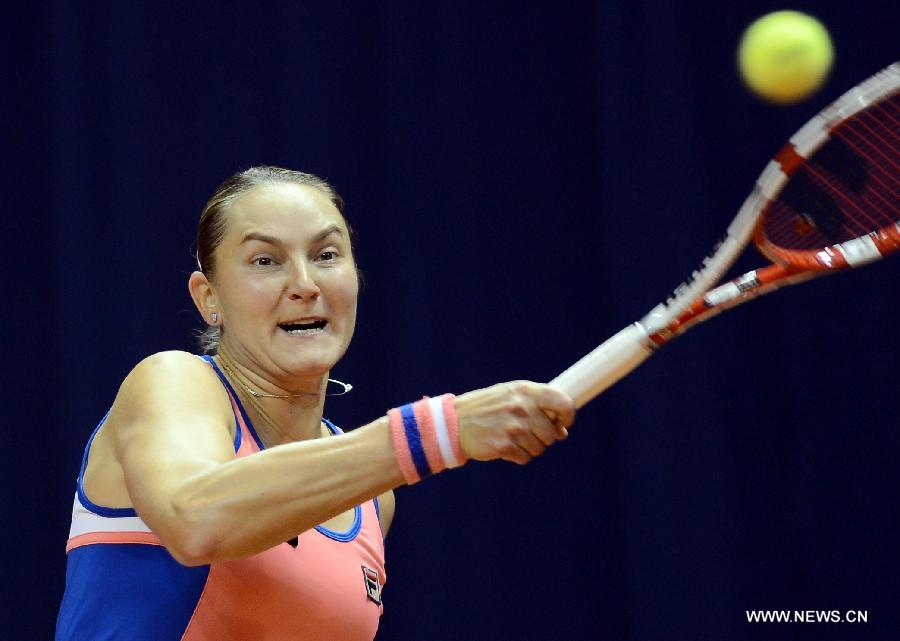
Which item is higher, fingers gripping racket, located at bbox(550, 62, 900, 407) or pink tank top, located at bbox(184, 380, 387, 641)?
fingers gripping racket, located at bbox(550, 62, 900, 407)

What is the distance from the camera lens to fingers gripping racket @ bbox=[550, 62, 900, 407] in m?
1.52

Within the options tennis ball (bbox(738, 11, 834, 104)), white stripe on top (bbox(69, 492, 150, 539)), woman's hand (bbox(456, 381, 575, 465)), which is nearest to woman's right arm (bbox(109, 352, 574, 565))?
woman's hand (bbox(456, 381, 575, 465))

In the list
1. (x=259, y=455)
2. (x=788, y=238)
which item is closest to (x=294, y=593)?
(x=259, y=455)

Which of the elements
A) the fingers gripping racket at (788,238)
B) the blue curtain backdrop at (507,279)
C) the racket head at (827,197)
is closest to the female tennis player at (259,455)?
the fingers gripping racket at (788,238)

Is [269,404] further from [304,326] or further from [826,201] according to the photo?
[826,201]

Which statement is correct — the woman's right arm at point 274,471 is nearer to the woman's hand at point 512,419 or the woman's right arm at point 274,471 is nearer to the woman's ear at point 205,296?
the woman's hand at point 512,419

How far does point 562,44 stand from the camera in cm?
303

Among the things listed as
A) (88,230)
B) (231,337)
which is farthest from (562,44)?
(231,337)

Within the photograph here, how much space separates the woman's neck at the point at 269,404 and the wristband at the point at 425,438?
1.62 ft

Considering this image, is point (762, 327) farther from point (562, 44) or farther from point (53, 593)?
point (53, 593)

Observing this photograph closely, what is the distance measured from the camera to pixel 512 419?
1.43 m

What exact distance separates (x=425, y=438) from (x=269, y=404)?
1.82 ft

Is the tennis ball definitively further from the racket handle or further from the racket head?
the racket handle

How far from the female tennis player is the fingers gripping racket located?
13cm
